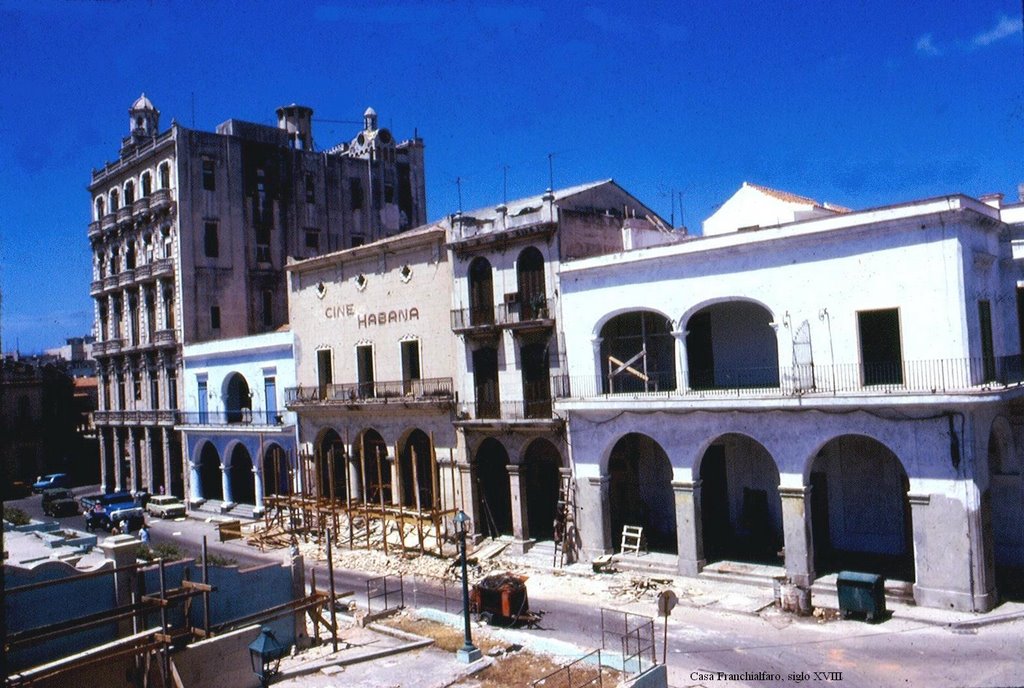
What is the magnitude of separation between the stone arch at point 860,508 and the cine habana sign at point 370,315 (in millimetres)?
16830

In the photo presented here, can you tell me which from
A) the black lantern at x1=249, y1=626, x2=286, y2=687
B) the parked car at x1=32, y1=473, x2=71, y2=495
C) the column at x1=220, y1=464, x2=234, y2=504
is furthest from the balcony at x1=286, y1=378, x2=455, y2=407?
the parked car at x1=32, y1=473, x2=71, y2=495

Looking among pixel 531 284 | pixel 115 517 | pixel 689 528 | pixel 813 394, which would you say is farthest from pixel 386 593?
pixel 115 517

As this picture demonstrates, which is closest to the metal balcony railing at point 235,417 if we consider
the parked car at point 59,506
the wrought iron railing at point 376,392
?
the wrought iron railing at point 376,392

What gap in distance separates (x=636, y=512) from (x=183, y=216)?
30969 millimetres

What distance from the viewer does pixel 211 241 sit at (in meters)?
48.3

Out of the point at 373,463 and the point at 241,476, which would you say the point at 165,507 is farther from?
the point at 373,463

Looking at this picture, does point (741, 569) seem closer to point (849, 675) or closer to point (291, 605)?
point (849, 675)

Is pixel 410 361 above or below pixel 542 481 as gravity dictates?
above

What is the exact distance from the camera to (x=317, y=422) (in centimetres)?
3881

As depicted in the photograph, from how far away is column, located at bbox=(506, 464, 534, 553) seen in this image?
3056 centimetres

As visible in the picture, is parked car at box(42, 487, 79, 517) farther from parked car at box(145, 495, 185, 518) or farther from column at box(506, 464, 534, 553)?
column at box(506, 464, 534, 553)

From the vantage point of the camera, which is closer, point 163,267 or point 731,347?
point 731,347

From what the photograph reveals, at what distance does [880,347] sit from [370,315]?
2119cm

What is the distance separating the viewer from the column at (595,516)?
28.2 meters
